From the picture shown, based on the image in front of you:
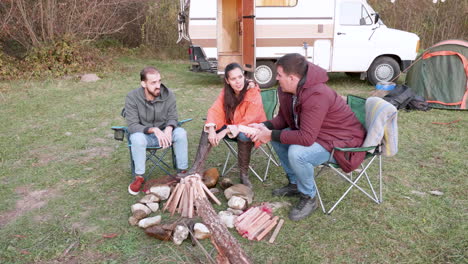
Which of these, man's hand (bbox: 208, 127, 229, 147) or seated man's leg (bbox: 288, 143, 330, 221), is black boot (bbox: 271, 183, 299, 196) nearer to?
seated man's leg (bbox: 288, 143, 330, 221)

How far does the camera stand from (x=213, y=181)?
Answer: 3555 mm

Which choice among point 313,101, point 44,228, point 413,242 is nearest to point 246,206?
point 313,101

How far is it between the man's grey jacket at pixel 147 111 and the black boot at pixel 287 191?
1.14 m

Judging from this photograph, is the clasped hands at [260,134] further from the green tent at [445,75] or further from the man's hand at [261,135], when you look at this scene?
the green tent at [445,75]

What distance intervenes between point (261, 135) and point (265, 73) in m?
5.35

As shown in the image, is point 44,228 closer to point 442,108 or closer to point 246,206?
point 246,206

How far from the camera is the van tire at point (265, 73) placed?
8234 millimetres

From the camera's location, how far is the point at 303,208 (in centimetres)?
304

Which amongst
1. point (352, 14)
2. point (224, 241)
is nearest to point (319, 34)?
point (352, 14)

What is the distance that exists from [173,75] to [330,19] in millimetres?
4454

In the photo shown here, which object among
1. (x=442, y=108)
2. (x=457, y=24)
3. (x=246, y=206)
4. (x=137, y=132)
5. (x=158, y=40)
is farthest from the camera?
(x=158, y=40)

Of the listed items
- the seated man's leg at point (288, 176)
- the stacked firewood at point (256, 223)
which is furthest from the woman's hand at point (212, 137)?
the stacked firewood at point (256, 223)

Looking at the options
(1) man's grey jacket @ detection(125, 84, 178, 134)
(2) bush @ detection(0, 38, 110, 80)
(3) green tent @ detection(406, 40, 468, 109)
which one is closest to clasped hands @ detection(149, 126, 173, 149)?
(1) man's grey jacket @ detection(125, 84, 178, 134)

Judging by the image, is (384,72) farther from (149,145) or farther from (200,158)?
(149,145)
